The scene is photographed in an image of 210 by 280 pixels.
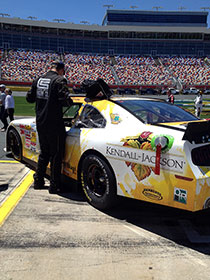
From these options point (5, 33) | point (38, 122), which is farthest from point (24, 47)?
Result: point (38, 122)

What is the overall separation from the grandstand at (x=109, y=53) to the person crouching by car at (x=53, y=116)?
45.1 metres

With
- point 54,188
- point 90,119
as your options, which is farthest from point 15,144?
point 90,119

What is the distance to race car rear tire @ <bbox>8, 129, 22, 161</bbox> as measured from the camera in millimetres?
4820

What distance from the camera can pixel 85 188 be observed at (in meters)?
3.38

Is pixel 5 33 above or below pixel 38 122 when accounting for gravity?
above

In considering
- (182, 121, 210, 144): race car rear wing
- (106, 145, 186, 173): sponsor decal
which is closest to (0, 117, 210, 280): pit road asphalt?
(106, 145, 186, 173): sponsor decal

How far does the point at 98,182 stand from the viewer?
3.24 meters

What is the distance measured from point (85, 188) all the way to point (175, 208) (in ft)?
4.12

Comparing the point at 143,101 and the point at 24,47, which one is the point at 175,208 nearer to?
the point at 143,101

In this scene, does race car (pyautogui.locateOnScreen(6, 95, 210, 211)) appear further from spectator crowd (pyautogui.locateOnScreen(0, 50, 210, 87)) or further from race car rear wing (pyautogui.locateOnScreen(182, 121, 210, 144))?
spectator crowd (pyautogui.locateOnScreen(0, 50, 210, 87))

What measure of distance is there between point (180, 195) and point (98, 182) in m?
1.12

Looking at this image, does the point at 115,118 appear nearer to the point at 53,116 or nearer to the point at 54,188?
the point at 53,116

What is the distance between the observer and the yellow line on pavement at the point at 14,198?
3.02 metres

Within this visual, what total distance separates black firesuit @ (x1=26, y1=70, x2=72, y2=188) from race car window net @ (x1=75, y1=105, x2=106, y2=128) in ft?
0.80
